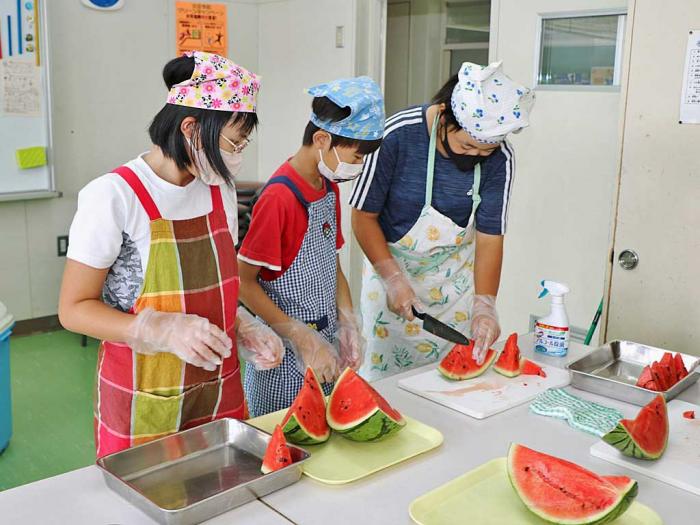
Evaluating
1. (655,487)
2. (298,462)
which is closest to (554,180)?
(655,487)

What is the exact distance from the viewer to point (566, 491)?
1.31 meters

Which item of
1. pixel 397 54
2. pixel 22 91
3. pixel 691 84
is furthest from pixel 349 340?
pixel 397 54

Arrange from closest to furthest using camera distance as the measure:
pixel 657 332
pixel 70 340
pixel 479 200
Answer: pixel 479 200 → pixel 657 332 → pixel 70 340

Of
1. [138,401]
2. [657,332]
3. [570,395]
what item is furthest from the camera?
[657,332]

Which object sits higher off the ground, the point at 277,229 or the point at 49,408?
the point at 277,229

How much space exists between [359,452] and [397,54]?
424 cm

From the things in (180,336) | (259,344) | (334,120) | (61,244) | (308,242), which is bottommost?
(61,244)

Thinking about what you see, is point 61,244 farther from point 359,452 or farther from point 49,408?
point 359,452

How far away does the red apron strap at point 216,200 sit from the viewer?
1.83 meters

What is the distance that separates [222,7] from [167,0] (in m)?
0.40

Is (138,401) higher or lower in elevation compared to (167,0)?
lower

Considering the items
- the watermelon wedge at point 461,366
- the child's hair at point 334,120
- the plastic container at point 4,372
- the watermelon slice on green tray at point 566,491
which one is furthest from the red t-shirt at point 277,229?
the plastic container at point 4,372

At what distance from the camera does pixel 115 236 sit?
63.0 inches

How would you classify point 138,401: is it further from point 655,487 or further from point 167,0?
point 167,0
